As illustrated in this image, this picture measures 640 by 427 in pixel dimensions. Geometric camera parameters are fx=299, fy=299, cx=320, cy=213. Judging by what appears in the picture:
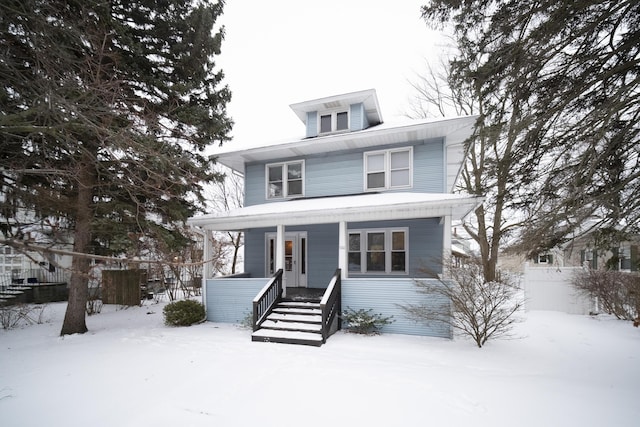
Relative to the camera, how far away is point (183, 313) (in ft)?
30.6

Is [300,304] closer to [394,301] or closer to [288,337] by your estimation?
[288,337]

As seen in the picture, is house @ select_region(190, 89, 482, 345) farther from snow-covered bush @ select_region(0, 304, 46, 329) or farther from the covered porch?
snow-covered bush @ select_region(0, 304, 46, 329)

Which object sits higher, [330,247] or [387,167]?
[387,167]

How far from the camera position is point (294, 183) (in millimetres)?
11688

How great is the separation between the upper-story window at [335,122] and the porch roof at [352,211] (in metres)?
3.09

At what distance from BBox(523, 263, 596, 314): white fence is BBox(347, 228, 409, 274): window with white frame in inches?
195

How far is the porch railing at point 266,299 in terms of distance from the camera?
821cm

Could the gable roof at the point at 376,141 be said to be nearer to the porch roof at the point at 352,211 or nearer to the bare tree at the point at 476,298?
the porch roof at the point at 352,211

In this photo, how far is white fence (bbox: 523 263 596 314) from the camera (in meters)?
10.7

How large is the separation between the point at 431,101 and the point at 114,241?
1814 cm

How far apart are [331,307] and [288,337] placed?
4.49ft

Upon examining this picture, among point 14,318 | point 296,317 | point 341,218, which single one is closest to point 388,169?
point 341,218

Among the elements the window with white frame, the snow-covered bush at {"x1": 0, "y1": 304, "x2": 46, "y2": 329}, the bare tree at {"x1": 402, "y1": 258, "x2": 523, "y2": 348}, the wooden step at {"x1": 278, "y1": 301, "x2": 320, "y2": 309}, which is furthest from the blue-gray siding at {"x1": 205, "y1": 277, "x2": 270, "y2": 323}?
the snow-covered bush at {"x1": 0, "y1": 304, "x2": 46, "y2": 329}

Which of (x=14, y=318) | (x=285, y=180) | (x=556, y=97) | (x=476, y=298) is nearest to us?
(x=556, y=97)
